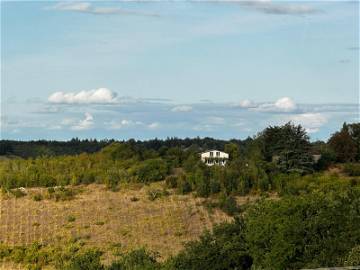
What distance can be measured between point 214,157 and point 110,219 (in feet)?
61.5

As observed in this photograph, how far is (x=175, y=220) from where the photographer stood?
4856 cm

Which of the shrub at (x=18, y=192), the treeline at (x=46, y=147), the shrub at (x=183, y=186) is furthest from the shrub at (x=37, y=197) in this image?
the treeline at (x=46, y=147)

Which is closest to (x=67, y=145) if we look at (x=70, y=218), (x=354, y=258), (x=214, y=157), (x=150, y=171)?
(x=214, y=157)

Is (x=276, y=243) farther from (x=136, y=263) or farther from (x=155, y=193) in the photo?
(x=155, y=193)

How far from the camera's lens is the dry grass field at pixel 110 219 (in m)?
45.3

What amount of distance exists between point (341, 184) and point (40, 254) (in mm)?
19939

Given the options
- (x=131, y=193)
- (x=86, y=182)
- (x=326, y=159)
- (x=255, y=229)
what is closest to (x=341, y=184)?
(x=326, y=159)

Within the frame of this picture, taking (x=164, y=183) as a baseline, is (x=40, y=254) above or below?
below

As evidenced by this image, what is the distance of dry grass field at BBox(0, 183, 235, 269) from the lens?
45.3m

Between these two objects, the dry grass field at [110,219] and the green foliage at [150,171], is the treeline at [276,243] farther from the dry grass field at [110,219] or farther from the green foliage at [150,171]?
the green foliage at [150,171]

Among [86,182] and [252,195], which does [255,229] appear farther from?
[86,182]

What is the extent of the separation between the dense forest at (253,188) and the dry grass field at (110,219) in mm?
1367

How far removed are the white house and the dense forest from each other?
34.6 inches

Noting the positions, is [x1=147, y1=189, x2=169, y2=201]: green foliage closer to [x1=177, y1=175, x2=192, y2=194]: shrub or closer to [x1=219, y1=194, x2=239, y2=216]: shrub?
[x1=177, y1=175, x2=192, y2=194]: shrub
